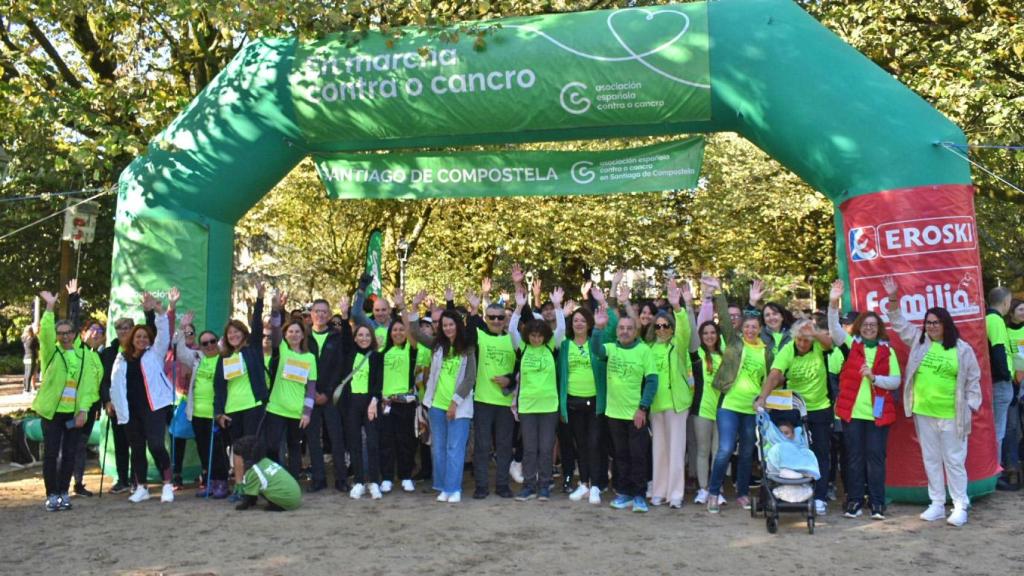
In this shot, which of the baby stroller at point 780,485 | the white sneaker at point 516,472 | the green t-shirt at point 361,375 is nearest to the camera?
the baby stroller at point 780,485

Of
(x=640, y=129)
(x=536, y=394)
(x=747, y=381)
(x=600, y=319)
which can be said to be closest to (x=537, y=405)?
(x=536, y=394)

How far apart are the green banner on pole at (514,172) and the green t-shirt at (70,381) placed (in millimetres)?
2903

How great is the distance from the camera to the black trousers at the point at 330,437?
27.1ft

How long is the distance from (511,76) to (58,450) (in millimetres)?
5149

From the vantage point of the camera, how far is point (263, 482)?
739 cm

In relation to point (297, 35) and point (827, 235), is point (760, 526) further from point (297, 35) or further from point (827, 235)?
point (827, 235)

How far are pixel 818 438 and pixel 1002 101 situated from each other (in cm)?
654

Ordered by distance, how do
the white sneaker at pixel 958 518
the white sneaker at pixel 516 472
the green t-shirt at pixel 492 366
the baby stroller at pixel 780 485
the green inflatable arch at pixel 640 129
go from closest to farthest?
the baby stroller at pixel 780 485, the white sneaker at pixel 958 518, the green inflatable arch at pixel 640 129, the green t-shirt at pixel 492 366, the white sneaker at pixel 516 472

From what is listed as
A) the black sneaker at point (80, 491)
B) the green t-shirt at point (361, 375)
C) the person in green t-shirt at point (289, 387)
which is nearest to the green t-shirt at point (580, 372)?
the green t-shirt at point (361, 375)

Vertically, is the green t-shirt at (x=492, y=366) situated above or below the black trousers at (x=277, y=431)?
above

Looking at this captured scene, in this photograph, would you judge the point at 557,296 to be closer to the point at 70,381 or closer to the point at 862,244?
the point at 862,244

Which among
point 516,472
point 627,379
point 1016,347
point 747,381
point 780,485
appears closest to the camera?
point 780,485

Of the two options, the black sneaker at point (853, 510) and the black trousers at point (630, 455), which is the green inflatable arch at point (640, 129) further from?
the black trousers at point (630, 455)

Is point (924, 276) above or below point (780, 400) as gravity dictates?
above
